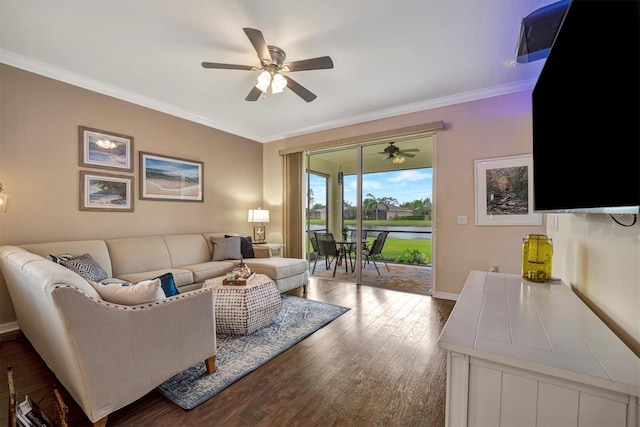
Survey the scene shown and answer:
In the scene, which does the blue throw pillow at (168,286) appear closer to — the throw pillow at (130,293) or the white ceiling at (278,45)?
the throw pillow at (130,293)

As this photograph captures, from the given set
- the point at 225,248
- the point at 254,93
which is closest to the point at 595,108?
the point at 254,93

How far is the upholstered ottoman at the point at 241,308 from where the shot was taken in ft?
8.18

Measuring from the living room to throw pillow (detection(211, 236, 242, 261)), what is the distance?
0.56 metres

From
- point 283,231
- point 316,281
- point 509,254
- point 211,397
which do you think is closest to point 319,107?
point 283,231

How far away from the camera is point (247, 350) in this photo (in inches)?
89.5

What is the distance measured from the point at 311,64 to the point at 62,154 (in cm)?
295

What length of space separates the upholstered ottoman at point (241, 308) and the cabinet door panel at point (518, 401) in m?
2.10

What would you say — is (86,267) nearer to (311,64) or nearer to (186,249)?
(186,249)

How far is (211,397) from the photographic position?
169cm

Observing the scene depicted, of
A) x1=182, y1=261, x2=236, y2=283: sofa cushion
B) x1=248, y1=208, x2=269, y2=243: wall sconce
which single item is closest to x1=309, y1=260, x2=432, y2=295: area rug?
x1=248, y1=208, x2=269, y2=243: wall sconce

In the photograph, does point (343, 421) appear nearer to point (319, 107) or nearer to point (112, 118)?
point (319, 107)

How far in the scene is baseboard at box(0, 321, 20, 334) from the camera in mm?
2648

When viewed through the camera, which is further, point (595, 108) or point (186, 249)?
point (186, 249)

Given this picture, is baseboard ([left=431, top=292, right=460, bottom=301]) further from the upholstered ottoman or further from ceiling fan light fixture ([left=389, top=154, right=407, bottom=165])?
the upholstered ottoman
